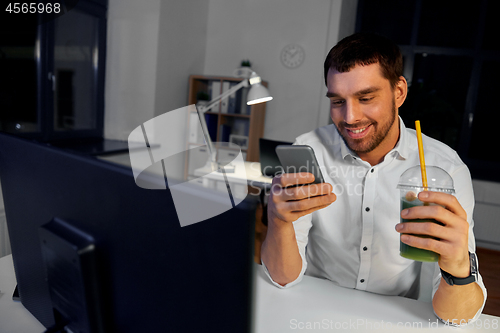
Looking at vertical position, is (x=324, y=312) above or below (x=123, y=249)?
below

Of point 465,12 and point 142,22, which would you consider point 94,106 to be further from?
point 465,12

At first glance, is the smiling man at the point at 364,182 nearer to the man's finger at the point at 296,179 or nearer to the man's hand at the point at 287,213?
the man's hand at the point at 287,213

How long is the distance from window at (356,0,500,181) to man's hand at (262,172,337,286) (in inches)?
141

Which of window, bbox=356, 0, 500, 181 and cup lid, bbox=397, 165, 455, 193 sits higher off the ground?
window, bbox=356, 0, 500, 181

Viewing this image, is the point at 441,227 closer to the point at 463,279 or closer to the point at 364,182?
the point at 463,279

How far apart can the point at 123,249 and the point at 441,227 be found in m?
0.60

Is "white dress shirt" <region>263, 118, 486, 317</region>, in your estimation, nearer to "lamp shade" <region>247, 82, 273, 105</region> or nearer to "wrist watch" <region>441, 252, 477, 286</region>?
"wrist watch" <region>441, 252, 477, 286</region>

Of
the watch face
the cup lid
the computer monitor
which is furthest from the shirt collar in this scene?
the watch face

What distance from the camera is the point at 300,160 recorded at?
2.82ft

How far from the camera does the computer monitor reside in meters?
0.37

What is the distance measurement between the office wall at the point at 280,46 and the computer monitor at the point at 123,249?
4.07 m

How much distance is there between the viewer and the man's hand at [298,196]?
0.77m

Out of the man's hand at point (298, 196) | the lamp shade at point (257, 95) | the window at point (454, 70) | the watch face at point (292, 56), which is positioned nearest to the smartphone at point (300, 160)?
the man's hand at point (298, 196)

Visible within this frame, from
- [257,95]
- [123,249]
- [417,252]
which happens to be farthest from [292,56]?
[123,249]
